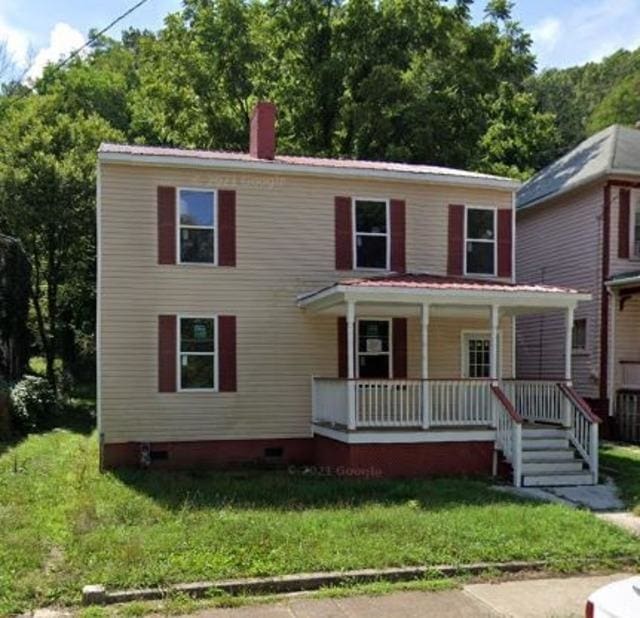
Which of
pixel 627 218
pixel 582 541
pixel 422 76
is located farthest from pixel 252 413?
pixel 422 76

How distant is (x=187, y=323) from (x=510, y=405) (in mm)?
6216

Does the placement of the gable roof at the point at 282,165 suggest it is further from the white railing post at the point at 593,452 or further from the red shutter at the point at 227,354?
the white railing post at the point at 593,452

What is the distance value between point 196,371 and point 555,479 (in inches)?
268

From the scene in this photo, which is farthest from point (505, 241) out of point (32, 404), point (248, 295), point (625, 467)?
point (32, 404)

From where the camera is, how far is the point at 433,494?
1102cm

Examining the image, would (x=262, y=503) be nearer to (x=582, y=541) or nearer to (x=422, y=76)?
(x=582, y=541)

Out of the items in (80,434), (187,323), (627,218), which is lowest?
(80,434)

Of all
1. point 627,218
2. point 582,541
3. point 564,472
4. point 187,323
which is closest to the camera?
point 582,541

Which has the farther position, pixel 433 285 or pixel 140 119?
pixel 140 119

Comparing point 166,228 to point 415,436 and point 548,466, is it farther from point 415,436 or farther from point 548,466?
point 548,466

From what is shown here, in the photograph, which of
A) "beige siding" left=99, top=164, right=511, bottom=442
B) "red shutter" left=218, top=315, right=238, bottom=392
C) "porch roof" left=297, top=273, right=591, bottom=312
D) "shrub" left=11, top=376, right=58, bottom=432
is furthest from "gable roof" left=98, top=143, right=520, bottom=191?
"shrub" left=11, top=376, right=58, bottom=432

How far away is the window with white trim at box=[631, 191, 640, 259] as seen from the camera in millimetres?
18688

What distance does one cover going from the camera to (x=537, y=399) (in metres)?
14.8

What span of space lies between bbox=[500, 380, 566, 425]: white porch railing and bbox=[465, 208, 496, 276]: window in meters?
2.81
